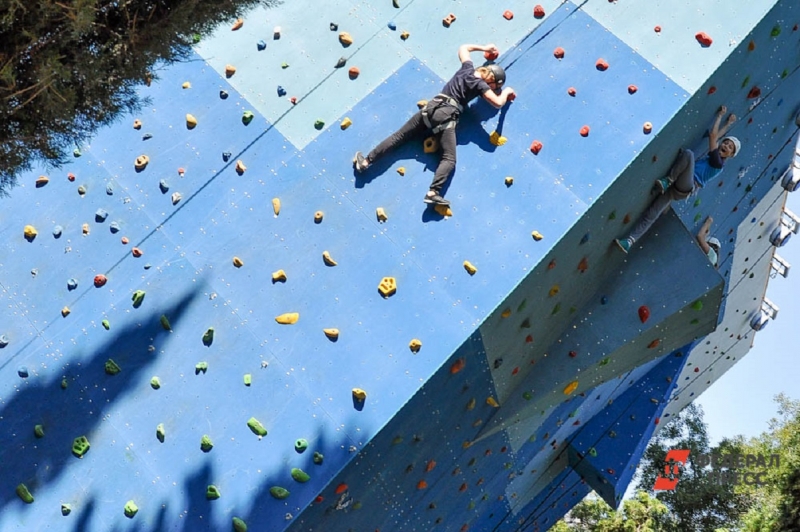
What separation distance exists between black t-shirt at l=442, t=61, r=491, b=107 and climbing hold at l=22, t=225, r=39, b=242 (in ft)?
12.2

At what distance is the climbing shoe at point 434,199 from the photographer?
6.94 metres

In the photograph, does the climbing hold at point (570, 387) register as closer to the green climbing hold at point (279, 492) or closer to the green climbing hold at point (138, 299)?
the green climbing hold at point (279, 492)

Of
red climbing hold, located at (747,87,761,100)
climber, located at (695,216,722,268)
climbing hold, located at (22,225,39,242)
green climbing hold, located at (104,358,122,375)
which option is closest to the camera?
green climbing hold, located at (104,358,122,375)

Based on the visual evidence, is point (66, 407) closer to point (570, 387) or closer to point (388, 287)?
point (388, 287)

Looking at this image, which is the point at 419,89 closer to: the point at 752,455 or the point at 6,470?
the point at 6,470

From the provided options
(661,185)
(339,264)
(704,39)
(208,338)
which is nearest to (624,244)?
(661,185)

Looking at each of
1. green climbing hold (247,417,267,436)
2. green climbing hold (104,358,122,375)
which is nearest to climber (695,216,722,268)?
green climbing hold (247,417,267,436)

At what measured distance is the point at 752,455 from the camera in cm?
1705

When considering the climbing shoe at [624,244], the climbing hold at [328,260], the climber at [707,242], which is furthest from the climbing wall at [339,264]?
the climber at [707,242]

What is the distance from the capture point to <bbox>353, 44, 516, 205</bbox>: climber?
710 cm

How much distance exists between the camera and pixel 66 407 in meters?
6.93

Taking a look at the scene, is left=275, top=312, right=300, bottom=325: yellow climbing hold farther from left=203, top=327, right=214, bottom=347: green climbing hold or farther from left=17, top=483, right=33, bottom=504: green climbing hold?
left=17, top=483, right=33, bottom=504: green climbing hold

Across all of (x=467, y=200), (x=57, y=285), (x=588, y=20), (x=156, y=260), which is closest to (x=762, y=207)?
(x=588, y=20)

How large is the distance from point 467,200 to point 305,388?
1982mm
